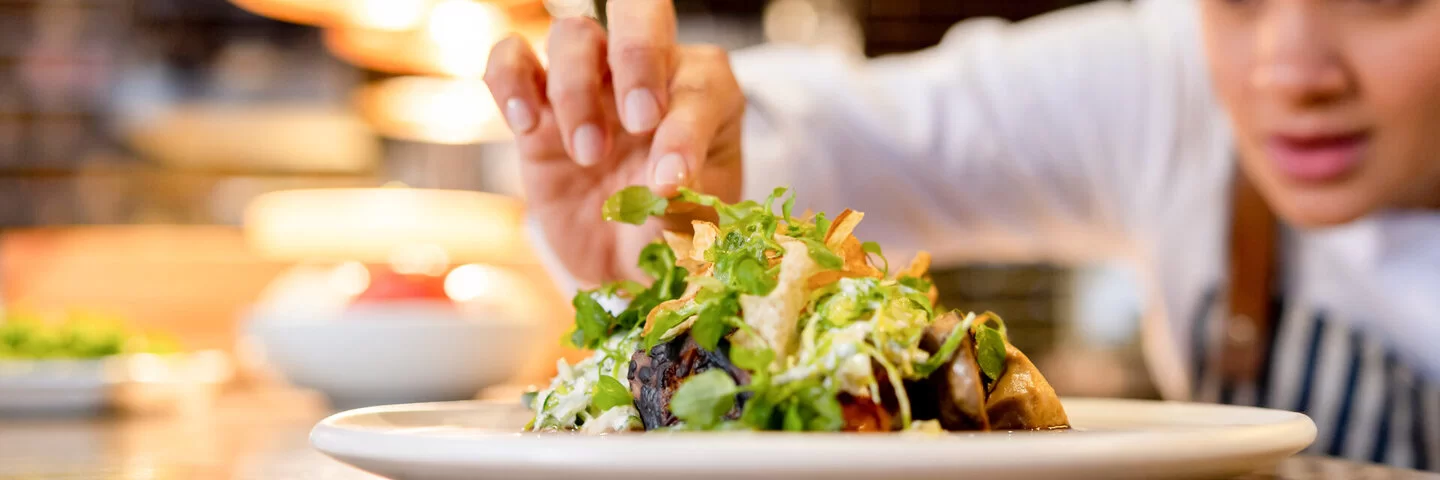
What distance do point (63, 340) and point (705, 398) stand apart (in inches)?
61.0

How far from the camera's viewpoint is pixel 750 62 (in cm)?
186

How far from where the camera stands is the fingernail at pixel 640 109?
Result: 81 centimetres

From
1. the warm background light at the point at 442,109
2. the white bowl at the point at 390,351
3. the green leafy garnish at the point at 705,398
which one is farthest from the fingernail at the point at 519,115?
the warm background light at the point at 442,109

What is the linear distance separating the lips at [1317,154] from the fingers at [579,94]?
88cm

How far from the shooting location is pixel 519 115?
87 centimetres

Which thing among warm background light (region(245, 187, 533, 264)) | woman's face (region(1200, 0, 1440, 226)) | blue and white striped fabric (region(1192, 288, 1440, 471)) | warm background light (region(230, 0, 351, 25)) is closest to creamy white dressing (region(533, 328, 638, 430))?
woman's face (region(1200, 0, 1440, 226))

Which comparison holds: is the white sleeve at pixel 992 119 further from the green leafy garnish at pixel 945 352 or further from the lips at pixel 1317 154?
the green leafy garnish at pixel 945 352

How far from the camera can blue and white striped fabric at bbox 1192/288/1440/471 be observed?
158cm

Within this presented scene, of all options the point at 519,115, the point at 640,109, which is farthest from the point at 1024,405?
the point at 519,115

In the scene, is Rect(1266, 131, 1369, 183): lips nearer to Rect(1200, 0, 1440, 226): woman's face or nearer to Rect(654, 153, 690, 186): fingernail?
Rect(1200, 0, 1440, 226): woman's face

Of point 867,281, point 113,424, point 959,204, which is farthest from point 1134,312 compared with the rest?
point 867,281

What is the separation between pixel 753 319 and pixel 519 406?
1.02 ft

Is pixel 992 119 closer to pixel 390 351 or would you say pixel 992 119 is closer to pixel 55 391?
pixel 390 351

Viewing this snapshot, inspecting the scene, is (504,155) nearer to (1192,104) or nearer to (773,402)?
(1192,104)
